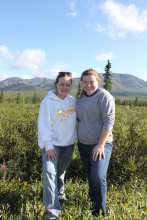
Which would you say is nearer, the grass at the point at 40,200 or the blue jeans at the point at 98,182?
the blue jeans at the point at 98,182

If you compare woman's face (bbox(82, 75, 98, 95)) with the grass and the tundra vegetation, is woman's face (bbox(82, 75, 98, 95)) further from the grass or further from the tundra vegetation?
the tundra vegetation

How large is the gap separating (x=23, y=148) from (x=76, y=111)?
7.26ft

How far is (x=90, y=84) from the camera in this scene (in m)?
2.70

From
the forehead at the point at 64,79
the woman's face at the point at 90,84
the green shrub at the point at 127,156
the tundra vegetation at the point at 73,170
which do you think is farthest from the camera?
the green shrub at the point at 127,156

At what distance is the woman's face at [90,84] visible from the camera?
2.68 meters

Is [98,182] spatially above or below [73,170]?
above

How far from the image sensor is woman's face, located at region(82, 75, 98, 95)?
2.68 meters

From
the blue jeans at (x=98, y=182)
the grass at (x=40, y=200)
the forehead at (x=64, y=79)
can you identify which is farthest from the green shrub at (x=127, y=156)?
the forehead at (x=64, y=79)

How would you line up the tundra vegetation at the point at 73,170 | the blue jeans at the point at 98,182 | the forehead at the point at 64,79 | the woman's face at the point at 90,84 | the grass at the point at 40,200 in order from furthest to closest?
the tundra vegetation at the point at 73,170 < the forehead at the point at 64,79 < the woman's face at the point at 90,84 < the grass at the point at 40,200 < the blue jeans at the point at 98,182

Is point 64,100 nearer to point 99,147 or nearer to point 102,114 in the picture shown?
point 102,114

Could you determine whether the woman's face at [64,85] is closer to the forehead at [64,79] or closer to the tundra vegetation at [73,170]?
the forehead at [64,79]

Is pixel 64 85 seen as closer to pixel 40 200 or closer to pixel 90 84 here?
pixel 90 84

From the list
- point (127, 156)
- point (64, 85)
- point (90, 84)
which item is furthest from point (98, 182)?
point (127, 156)

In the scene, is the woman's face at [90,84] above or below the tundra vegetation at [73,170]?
above
